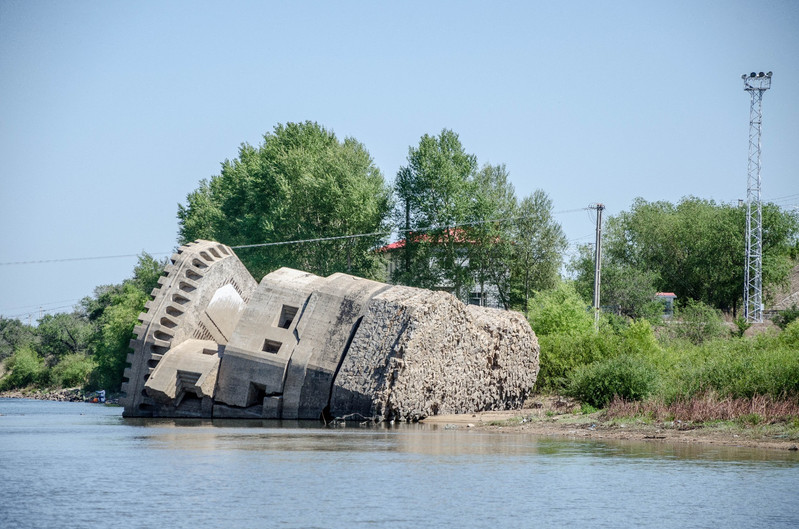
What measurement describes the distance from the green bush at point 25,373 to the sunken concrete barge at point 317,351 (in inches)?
2770

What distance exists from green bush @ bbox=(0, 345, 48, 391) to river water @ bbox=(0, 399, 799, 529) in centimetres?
7958

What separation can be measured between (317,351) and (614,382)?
9.31 m

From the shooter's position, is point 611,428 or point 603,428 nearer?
point 611,428

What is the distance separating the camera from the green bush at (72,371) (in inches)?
3691

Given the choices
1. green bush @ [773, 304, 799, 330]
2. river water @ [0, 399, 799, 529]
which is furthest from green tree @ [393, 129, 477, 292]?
river water @ [0, 399, 799, 529]

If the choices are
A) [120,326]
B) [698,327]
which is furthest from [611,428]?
[120,326]

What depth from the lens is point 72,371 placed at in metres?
95.8

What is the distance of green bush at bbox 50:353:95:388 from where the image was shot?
93750mm

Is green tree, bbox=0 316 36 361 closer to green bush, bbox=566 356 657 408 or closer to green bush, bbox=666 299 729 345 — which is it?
green bush, bbox=666 299 729 345

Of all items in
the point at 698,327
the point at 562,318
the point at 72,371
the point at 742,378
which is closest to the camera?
the point at 742,378

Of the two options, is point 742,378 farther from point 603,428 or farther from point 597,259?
point 597,259

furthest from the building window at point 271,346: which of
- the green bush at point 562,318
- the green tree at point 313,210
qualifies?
the green tree at point 313,210

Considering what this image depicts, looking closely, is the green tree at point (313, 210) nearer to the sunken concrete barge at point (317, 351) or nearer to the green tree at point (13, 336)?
the sunken concrete barge at point (317, 351)

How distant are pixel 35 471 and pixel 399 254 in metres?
42.1
